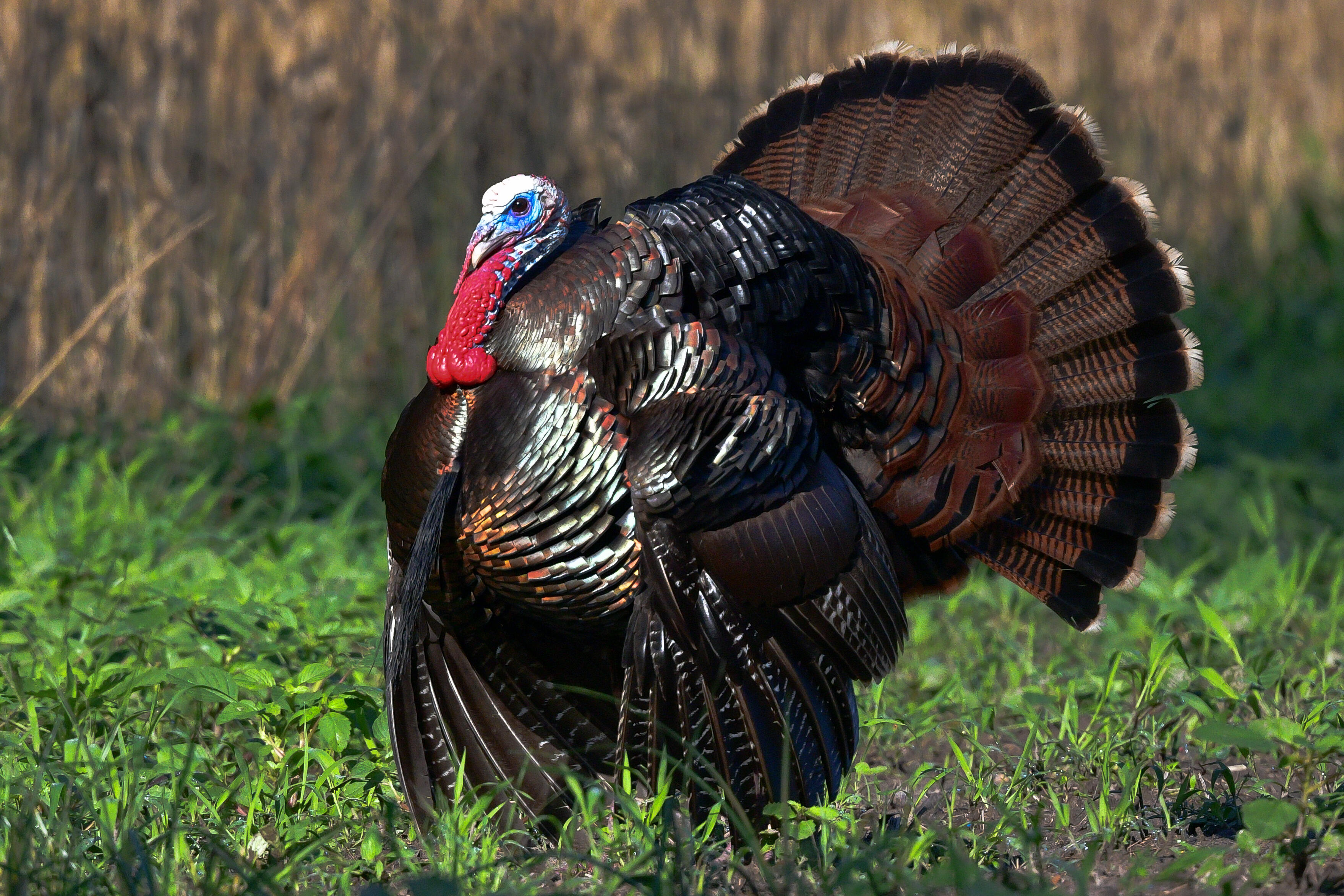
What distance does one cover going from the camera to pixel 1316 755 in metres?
2.21

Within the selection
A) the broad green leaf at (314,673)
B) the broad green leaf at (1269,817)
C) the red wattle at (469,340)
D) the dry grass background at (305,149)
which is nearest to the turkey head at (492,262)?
the red wattle at (469,340)

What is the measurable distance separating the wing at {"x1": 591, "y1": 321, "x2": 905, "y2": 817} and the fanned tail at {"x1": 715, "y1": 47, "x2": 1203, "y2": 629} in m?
0.43

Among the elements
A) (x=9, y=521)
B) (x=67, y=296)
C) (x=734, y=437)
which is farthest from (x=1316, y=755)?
(x=67, y=296)

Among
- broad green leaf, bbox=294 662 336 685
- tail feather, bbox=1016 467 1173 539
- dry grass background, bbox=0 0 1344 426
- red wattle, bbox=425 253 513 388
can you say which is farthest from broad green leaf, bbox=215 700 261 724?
dry grass background, bbox=0 0 1344 426

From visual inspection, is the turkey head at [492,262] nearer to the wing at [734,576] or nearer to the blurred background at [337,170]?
the wing at [734,576]

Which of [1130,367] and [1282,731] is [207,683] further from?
[1130,367]

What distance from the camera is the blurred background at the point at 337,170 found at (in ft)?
16.5

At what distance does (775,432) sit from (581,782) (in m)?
0.72

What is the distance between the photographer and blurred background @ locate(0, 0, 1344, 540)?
16.5 ft

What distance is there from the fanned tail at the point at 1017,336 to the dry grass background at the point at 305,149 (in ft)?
8.10

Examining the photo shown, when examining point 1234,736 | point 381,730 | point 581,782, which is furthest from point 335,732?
point 1234,736

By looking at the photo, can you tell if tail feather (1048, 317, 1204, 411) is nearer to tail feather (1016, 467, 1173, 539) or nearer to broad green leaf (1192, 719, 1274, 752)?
tail feather (1016, 467, 1173, 539)

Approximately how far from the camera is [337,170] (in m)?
5.62

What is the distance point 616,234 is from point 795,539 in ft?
2.24
